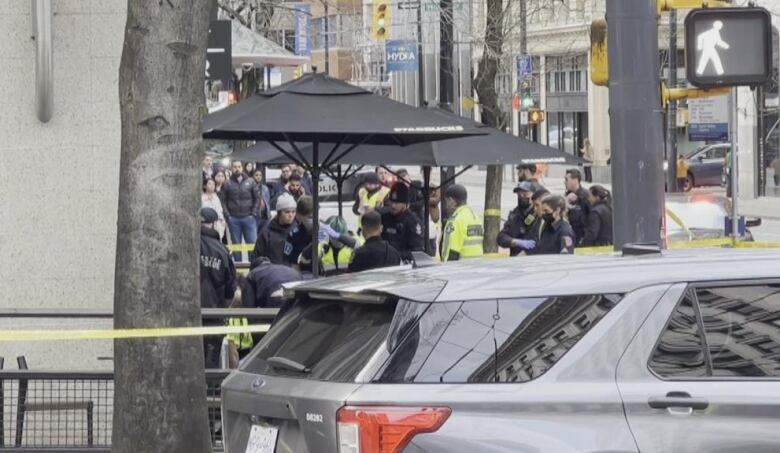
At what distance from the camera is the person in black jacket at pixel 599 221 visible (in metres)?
17.2

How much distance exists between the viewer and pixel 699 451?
16.6 feet

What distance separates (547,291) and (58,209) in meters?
6.01

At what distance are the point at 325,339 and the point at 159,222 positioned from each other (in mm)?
2710

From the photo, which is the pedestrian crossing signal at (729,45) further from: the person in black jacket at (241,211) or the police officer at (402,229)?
the person in black jacket at (241,211)

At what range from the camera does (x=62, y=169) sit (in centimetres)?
1043

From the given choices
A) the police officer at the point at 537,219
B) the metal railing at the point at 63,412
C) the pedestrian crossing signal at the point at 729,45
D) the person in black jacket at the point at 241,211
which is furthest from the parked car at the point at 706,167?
the metal railing at the point at 63,412

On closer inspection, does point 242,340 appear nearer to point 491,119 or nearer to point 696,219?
point 696,219

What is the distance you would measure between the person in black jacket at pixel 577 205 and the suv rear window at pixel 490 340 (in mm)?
12577

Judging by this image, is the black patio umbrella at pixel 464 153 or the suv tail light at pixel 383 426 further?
the black patio umbrella at pixel 464 153

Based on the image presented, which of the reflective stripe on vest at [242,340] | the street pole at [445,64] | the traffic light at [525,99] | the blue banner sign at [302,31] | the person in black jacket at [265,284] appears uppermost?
the blue banner sign at [302,31]

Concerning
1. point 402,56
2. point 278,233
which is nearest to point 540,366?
point 278,233

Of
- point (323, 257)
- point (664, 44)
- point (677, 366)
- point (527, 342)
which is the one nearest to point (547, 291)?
point (527, 342)

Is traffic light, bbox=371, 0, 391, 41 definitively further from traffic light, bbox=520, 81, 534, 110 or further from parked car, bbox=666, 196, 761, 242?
traffic light, bbox=520, 81, 534, 110

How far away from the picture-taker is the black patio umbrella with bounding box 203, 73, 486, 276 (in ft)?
36.7
